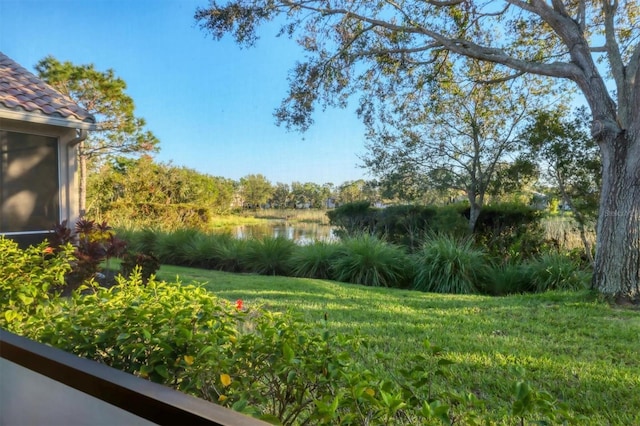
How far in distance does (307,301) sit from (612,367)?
242 cm

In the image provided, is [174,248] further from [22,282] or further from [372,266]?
[22,282]

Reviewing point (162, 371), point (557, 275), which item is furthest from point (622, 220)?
point (162, 371)

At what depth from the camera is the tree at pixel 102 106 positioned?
8867 millimetres

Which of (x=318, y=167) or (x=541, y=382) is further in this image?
(x=318, y=167)

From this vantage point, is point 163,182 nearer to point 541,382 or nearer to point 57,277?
point 57,277

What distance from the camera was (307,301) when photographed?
380cm

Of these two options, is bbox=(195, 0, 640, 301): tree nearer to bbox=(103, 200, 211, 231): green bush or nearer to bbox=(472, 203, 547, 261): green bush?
bbox=(472, 203, 547, 261): green bush

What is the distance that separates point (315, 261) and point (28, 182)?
3.95 metres

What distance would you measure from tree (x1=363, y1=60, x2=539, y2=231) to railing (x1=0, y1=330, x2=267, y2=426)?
19.9 feet

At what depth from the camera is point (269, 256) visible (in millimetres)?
6578

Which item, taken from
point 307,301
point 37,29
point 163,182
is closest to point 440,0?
point 307,301

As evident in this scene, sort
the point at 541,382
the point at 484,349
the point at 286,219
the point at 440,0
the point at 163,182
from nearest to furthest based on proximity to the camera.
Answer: the point at 541,382
the point at 484,349
the point at 440,0
the point at 286,219
the point at 163,182

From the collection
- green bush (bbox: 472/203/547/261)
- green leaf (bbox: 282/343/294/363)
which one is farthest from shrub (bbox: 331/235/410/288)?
green leaf (bbox: 282/343/294/363)

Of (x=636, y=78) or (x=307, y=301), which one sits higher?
(x=636, y=78)
